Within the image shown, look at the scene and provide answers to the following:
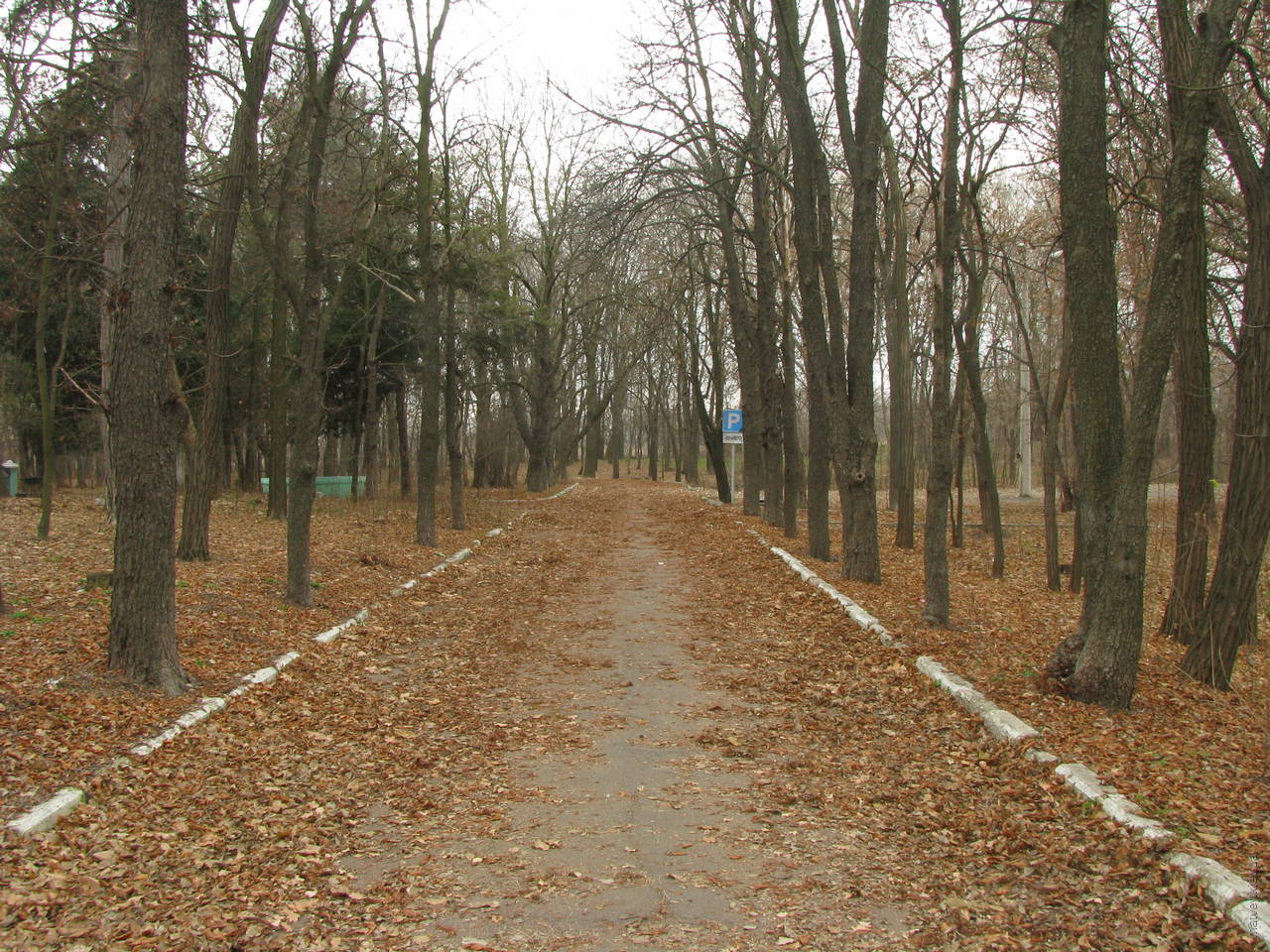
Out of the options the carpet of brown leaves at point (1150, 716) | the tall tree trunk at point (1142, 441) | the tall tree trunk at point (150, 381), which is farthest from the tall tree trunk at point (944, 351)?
the tall tree trunk at point (150, 381)

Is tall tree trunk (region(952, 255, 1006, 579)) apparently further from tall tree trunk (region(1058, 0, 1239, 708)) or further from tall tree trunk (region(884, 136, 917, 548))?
tall tree trunk (region(1058, 0, 1239, 708))

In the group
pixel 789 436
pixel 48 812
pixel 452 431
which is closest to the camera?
pixel 48 812

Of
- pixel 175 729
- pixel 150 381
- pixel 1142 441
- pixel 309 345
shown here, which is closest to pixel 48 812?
pixel 175 729

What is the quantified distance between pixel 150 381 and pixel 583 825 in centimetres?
410

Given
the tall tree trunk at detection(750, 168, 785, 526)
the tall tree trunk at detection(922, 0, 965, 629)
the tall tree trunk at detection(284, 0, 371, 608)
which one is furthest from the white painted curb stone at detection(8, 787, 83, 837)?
the tall tree trunk at detection(750, 168, 785, 526)

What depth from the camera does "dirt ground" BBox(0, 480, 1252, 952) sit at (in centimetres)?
368

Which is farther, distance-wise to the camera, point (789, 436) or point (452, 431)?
point (789, 436)

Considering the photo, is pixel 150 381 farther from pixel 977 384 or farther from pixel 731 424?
pixel 731 424

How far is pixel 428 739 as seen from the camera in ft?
20.3

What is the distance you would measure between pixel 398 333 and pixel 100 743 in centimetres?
2289

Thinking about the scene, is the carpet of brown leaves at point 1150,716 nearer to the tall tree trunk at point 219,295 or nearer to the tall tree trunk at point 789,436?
the tall tree trunk at point 789,436

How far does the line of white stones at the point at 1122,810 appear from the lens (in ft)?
11.4

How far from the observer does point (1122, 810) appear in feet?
14.6

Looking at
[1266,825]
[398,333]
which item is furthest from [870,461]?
[398,333]
